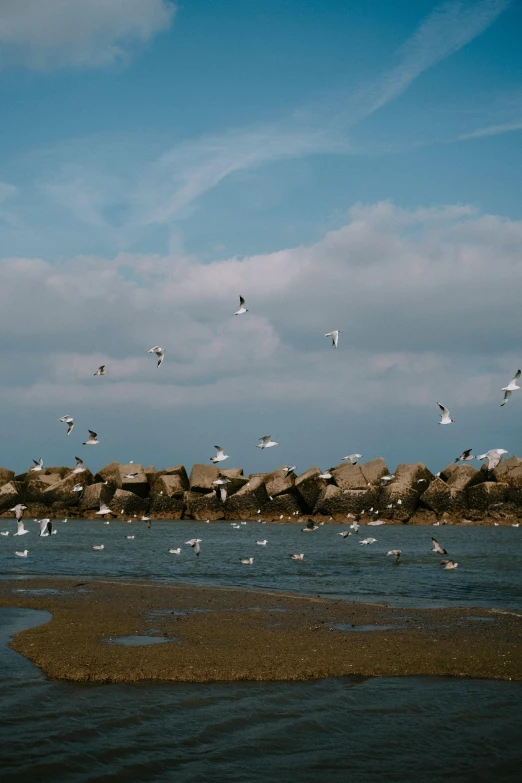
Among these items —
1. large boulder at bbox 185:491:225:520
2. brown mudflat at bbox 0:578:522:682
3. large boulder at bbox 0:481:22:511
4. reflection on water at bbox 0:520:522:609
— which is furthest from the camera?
large boulder at bbox 0:481:22:511

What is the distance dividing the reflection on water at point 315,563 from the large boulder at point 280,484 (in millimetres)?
5469

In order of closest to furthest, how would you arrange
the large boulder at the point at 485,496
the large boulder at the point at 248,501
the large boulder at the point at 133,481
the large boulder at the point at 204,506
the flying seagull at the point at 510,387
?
the flying seagull at the point at 510,387 → the large boulder at the point at 485,496 → the large boulder at the point at 248,501 → the large boulder at the point at 204,506 → the large boulder at the point at 133,481

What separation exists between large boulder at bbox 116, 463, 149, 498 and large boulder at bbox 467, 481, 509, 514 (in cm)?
2253

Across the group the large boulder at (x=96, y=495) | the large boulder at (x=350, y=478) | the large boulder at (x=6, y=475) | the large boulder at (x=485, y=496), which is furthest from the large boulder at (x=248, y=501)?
the large boulder at (x=6, y=475)

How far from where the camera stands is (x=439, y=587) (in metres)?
21.2

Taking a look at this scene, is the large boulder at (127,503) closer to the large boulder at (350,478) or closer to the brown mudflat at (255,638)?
the large boulder at (350,478)

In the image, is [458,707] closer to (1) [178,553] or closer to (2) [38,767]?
(2) [38,767]

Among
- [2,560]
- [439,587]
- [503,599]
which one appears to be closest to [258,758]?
[503,599]

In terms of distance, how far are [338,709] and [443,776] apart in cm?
Result: 205

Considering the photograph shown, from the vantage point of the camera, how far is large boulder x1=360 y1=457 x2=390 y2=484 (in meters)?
52.5

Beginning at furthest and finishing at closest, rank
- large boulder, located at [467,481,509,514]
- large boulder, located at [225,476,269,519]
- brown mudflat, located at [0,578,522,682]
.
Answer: large boulder, located at [225,476,269,519]
large boulder, located at [467,481,509,514]
brown mudflat, located at [0,578,522,682]

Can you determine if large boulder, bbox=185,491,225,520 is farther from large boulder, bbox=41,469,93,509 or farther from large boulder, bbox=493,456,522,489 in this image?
large boulder, bbox=493,456,522,489

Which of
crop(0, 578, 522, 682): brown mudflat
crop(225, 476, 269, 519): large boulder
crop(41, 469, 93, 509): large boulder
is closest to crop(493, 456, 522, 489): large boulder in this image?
crop(225, 476, 269, 519): large boulder

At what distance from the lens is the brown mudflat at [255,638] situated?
424 inches
